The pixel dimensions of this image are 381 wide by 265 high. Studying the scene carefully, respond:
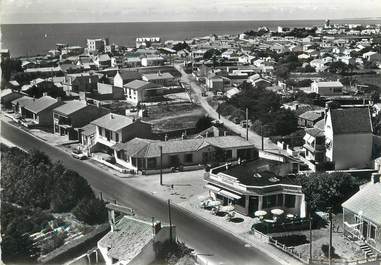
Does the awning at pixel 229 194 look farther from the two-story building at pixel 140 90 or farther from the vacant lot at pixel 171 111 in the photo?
the two-story building at pixel 140 90

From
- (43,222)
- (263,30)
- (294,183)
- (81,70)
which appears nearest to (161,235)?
(43,222)

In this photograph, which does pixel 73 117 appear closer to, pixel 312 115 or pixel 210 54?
pixel 312 115

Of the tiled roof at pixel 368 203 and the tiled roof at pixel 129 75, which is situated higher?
the tiled roof at pixel 129 75

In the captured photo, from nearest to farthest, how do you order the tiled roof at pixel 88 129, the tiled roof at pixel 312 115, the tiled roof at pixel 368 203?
the tiled roof at pixel 368 203, the tiled roof at pixel 88 129, the tiled roof at pixel 312 115

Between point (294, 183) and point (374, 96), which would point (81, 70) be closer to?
point (374, 96)

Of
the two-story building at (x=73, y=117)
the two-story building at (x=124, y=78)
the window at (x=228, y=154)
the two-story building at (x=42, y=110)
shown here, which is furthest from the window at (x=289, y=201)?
the two-story building at (x=124, y=78)
